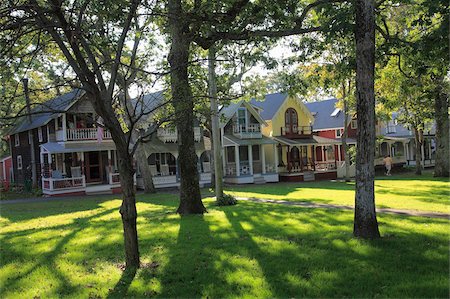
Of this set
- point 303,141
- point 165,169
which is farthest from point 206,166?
point 303,141

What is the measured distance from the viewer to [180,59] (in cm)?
1310

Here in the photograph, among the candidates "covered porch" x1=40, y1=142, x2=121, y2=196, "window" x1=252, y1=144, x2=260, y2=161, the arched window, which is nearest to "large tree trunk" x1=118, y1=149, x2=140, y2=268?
"covered porch" x1=40, y1=142, x2=121, y2=196

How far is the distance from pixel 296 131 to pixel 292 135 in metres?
0.90

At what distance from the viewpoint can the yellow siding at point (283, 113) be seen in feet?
130

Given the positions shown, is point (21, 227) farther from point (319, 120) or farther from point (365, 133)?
point (319, 120)

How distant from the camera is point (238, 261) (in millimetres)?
7133

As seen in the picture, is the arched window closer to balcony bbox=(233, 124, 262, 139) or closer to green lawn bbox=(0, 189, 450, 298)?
balcony bbox=(233, 124, 262, 139)

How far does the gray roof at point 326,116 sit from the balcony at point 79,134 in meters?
25.8

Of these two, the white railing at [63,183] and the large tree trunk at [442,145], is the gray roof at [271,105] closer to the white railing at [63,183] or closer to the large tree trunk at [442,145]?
the large tree trunk at [442,145]

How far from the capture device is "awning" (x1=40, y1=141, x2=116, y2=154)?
1088 inches

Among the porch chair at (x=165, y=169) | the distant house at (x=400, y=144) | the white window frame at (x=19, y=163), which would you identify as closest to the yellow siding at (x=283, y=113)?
the porch chair at (x=165, y=169)

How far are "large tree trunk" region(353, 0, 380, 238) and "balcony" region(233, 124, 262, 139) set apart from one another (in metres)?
27.9

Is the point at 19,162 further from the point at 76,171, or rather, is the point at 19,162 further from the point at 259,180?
the point at 259,180

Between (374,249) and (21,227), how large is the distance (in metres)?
10.6
